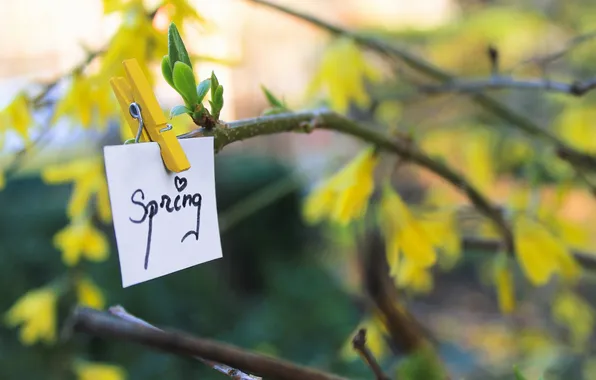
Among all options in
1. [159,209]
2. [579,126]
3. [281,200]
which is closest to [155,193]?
[159,209]

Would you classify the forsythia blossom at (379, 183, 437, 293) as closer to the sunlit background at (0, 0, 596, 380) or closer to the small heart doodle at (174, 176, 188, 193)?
the sunlit background at (0, 0, 596, 380)

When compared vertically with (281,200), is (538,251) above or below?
above

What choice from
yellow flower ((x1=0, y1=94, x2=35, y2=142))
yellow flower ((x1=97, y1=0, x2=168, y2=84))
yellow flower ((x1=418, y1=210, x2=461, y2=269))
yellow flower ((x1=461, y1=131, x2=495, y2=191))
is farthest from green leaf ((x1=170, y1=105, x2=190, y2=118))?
yellow flower ((x1=461, y1=131, x2=495, y2=191))

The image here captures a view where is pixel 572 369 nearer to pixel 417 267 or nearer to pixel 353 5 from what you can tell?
pixel 417 267

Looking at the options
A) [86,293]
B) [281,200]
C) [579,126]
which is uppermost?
[579,126]

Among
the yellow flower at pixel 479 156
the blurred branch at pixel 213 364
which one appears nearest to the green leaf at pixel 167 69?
the blurred branch at pixel 213 364

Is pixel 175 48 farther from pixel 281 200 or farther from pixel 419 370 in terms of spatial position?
pixel 281 200
